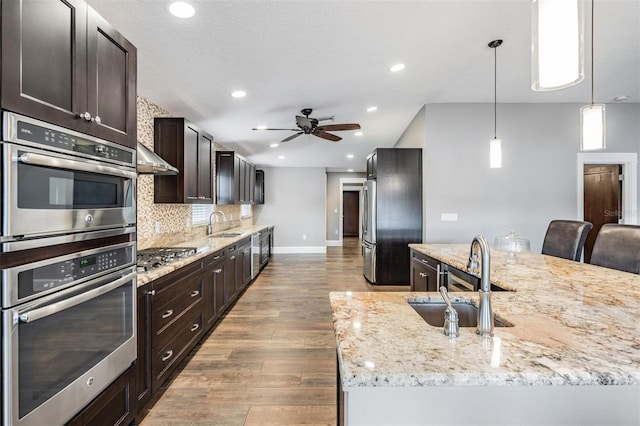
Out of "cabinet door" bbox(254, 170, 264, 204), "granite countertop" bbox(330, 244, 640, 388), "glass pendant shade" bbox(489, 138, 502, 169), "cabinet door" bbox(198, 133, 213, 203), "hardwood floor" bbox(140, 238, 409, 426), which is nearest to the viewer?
"granite countertop" bbox(330, 244, 640, 388)

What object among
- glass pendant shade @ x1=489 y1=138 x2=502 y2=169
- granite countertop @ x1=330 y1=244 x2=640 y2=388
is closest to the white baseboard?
glass pendant shade @ x1=489 y1=138 x2=502 y2=169

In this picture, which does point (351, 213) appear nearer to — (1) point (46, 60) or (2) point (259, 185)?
(2) point (259, 185)

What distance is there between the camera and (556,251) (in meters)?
2.92

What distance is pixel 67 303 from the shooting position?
1185mm

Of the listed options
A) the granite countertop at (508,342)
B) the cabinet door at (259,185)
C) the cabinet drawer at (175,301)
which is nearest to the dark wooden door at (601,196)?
the granite countertop at (508,342)

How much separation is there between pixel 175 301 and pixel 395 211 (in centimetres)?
346

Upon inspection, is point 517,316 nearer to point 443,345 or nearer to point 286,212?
point 443,345

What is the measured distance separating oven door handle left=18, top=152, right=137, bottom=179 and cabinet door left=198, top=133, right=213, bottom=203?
2.24 m

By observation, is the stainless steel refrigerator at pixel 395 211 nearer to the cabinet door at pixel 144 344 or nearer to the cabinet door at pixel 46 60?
the cabinet door at pixel 144 344

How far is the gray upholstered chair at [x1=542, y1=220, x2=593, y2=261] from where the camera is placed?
2.70 m

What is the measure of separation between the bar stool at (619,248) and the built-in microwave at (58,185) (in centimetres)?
323

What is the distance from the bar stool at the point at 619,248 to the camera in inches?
86.2

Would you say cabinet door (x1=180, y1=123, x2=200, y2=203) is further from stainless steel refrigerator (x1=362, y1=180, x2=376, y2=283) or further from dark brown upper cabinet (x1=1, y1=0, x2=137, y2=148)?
stainless steel refrigerator (x1=362, y1=180, x2=376, y2=283)

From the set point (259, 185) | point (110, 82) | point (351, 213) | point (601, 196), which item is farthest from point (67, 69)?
point (351, 213)
